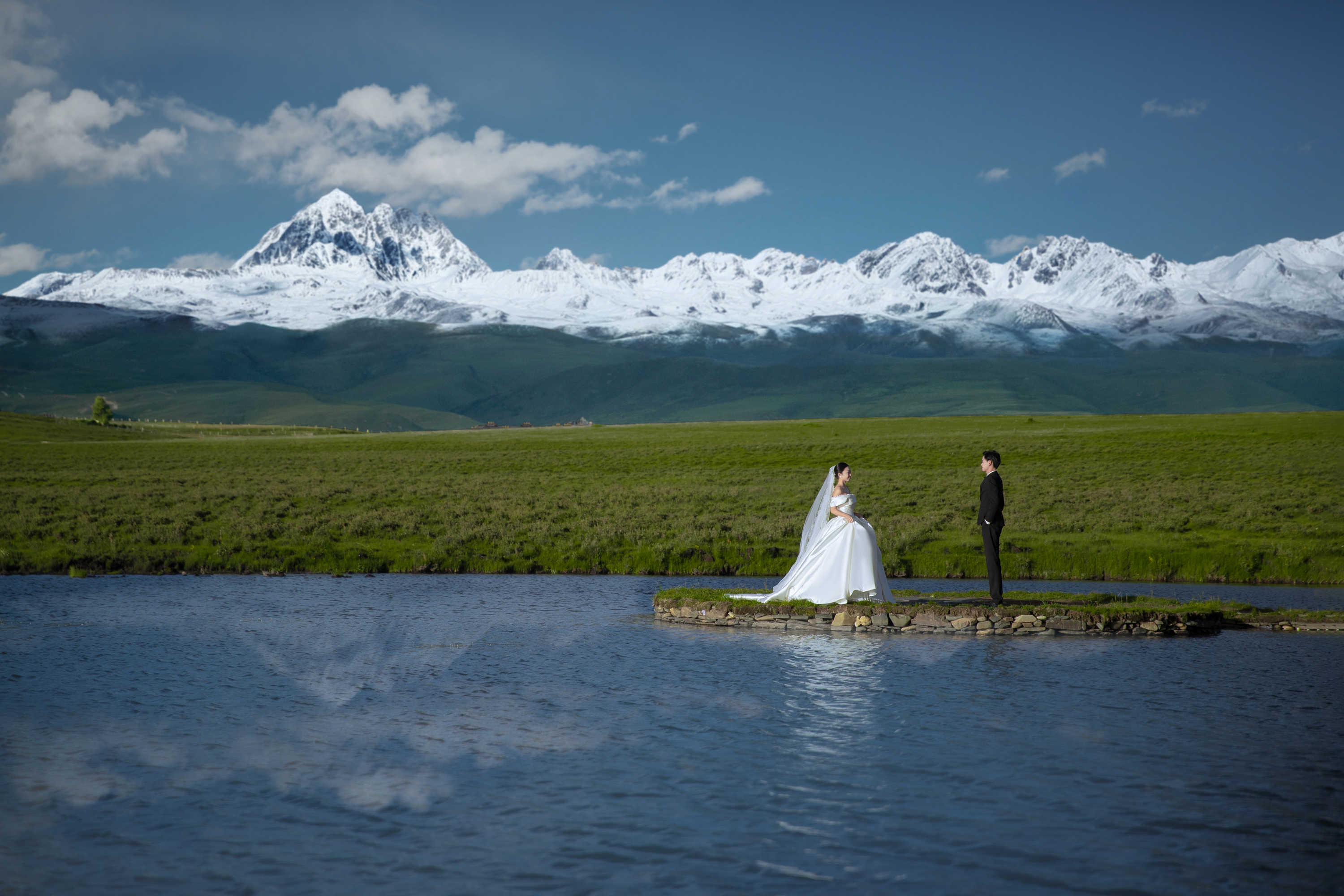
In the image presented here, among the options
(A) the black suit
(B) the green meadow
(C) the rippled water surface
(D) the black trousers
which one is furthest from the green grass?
(B) the green meadow

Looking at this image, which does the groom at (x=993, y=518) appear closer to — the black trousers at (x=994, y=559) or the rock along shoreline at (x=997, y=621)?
the black trousers at (x=994, y=559)

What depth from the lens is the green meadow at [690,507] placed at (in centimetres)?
3488

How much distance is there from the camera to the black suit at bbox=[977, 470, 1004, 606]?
22.5 m

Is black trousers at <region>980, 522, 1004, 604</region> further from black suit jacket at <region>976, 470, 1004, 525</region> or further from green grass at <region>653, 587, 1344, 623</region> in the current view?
green grass at <region>653, 587, 1344, 623</region>

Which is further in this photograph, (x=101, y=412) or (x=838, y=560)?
(x=101, y=412)

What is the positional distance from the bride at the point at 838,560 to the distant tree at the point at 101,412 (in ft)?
537

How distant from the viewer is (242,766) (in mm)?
12336

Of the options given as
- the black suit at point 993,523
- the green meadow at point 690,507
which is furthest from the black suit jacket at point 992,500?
the green meadow at point 690,507

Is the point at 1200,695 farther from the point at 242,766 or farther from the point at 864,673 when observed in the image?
the point at 242,766

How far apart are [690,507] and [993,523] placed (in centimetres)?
2467

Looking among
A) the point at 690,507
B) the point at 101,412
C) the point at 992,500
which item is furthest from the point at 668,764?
the point at 101,412

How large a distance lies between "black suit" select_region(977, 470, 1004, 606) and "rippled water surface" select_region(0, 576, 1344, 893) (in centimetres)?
203

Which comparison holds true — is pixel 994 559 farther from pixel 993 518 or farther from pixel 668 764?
pixel 668 764

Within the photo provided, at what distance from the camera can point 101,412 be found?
179 meters
